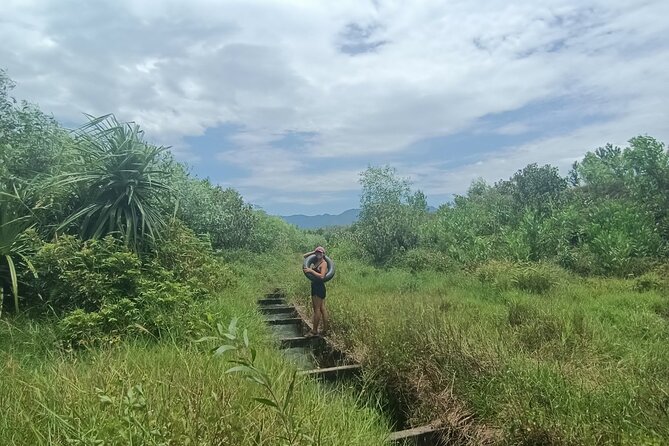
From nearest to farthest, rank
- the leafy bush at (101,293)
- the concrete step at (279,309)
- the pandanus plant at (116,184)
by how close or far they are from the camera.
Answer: the leafy bush at (101,293) < the pandanus plant at (116,184) < the concrete step at (279,309)

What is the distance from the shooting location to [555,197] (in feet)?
68.6

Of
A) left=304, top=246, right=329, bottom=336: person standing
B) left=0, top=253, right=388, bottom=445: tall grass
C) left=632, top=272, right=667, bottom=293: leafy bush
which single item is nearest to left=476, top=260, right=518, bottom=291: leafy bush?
left=632, top=272, right=667, bottom=293: leafy bush

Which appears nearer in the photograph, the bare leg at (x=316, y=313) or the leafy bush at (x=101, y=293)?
the leafy bush at (x=101, y=293)

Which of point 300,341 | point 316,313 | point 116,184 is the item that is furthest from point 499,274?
point 116,184

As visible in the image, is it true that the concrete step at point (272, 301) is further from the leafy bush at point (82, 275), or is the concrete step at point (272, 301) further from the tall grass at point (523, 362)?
the leafy bush at point (82, 275)

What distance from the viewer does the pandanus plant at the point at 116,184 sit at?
A: 6.90 m

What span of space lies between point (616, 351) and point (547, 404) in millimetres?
2203

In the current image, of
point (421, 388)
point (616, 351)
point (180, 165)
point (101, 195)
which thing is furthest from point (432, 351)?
point (180, 165)

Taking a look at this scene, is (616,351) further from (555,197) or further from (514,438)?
(555,197)

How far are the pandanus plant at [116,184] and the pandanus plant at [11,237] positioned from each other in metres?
0.66

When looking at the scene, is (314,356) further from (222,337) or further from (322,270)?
(222,337)

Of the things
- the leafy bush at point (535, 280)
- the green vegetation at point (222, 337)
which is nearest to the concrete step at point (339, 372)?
the green vegetation at point (222, 337)

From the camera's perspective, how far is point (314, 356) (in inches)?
282

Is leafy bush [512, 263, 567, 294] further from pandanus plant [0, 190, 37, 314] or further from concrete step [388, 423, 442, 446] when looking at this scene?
pandanus plant [0, 190, 37, 314]
